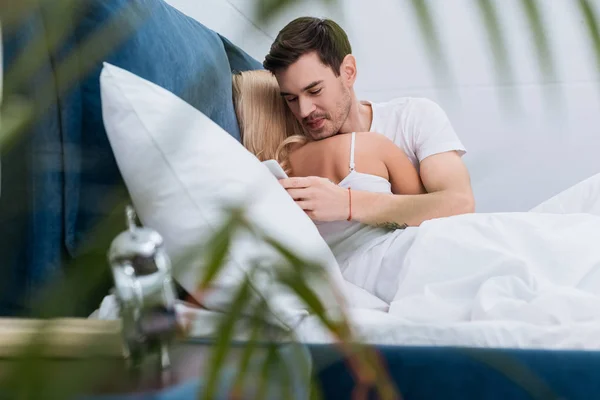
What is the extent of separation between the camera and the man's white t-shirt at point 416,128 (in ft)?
7.90

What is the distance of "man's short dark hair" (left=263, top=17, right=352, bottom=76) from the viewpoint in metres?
2.17

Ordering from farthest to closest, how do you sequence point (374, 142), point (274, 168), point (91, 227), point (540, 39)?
point (374, 142)
point (274, 168)
point (91, 227)
point (540, 39)

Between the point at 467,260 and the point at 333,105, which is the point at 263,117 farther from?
the point at 467,260

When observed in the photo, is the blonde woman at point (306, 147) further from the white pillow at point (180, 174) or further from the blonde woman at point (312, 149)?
the white pillow at point (180, 174)

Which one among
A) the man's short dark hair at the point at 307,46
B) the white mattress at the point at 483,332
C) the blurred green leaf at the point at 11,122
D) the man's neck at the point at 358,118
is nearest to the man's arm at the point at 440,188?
the man's neck at the point at 358,118

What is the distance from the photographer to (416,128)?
2.51 metres

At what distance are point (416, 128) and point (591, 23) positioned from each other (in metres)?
2.36

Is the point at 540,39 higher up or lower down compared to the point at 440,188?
higher up

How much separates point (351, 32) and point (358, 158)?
72.4 inches

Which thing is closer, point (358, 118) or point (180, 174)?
point (180, 174)

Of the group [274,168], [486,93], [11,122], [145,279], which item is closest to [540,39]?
[11,122]

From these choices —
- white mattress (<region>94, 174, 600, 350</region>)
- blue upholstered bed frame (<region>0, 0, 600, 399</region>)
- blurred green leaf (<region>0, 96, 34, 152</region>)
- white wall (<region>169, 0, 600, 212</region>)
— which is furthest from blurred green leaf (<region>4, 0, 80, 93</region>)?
white wall (<region>169, 0, 600, 212</region>)

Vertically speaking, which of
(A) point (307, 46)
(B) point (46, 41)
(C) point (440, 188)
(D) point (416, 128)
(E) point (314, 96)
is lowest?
(C) point (440, 188)

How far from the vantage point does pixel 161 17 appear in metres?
1.46
